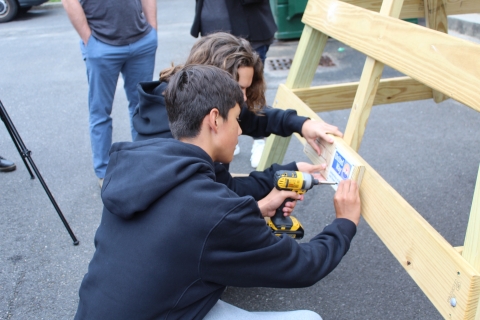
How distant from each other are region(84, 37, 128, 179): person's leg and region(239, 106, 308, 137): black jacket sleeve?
1.31 meters

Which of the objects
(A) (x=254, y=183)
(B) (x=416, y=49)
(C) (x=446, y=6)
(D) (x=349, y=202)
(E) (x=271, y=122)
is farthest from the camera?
(C) (x=446, y=6)

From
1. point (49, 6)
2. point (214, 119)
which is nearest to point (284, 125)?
point (214, 119)

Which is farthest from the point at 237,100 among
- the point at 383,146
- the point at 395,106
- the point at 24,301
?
the point at 395,106

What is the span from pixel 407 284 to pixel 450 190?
1.09 m


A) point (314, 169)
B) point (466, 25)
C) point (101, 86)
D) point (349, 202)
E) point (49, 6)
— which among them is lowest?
point (49, 6)

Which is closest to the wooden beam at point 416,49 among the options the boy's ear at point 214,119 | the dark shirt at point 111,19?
the boy's ear at point 214,119

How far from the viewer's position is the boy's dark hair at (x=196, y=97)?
4.49 feet

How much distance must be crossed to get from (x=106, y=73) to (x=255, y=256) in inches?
88.4

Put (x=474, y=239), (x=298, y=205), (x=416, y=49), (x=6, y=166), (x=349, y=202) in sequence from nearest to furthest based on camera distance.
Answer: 1. (x=474, y=239)
2. (x=416, y=49)
3. (x=349, y=202)
4. (x=298, y=205)
5. (x=6, y=166)

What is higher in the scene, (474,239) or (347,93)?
(474,239)

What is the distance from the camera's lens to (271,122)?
2127 millimetres

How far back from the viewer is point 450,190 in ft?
10.3

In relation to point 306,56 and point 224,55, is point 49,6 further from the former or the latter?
point 224,55

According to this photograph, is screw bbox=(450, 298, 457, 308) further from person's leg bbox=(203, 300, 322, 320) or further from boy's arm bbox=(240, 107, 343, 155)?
boy's arm bbox=(240, 107, 343, 155)
